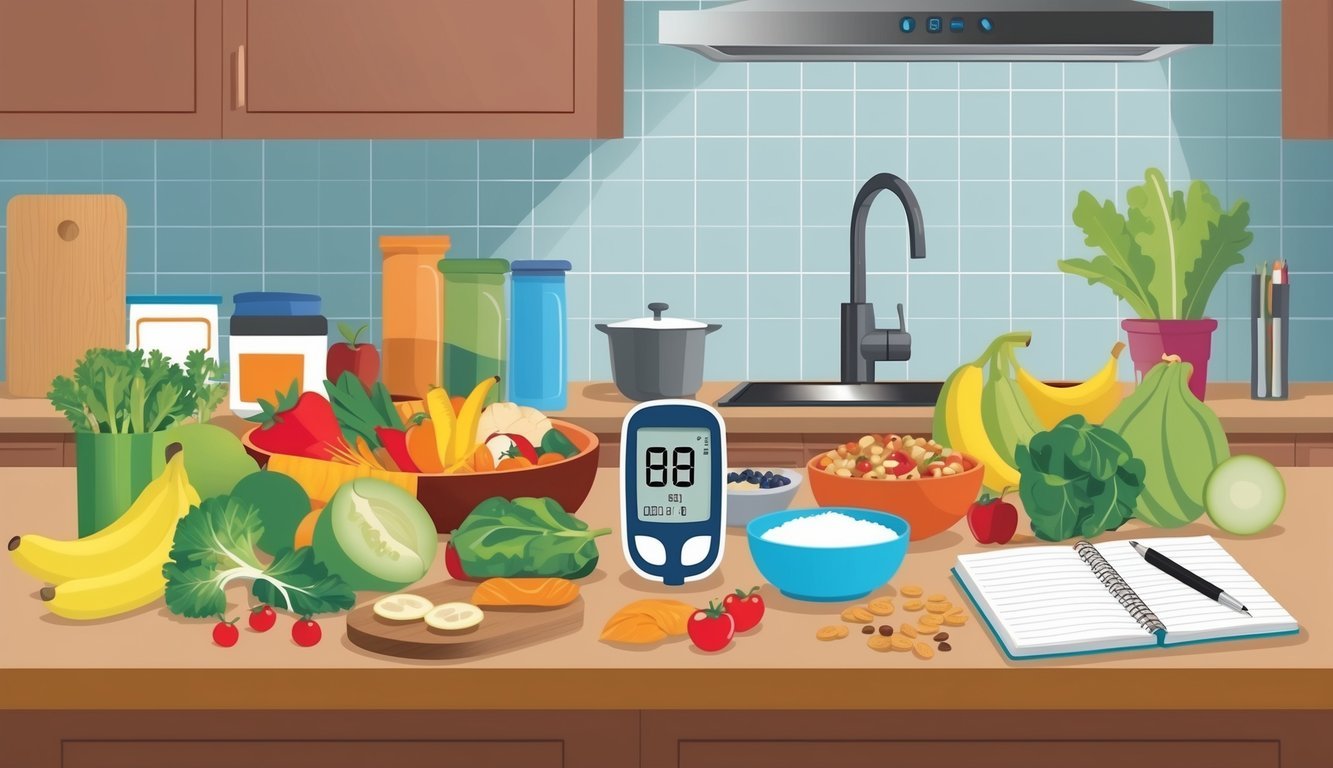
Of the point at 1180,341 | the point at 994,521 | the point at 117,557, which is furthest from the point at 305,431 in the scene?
the point at 1180,341

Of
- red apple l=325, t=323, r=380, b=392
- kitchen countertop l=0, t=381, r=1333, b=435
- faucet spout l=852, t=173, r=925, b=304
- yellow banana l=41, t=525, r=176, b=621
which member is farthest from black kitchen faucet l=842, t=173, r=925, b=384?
yellow banana l=41, t=525, r=176, b=621

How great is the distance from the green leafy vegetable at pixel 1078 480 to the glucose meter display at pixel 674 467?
14.3 inches

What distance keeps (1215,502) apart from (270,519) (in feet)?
3.26

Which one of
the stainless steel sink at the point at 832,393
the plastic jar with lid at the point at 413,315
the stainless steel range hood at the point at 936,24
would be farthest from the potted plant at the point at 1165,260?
the plastic jar with lid at the point at 413,315

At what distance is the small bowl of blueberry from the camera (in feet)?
5.24

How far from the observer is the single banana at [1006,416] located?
172 centimetres

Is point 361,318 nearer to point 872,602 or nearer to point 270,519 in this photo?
point 270,519

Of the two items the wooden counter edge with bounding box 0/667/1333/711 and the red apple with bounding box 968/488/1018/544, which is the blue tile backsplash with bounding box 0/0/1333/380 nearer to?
the red apple with bounding box 968/488/1018/544

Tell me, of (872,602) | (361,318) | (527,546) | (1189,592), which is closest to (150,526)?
(527,546)

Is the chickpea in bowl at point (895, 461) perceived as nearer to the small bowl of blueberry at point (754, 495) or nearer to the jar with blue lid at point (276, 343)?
the small bowl of blueberry at point (754, 495)

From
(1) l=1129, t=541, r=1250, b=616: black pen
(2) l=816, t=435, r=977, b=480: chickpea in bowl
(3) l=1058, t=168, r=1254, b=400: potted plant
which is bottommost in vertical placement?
(1) l=1129, t=541, r=1250, b=616: black pen

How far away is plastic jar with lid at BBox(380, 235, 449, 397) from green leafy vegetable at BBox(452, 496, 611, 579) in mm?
1699

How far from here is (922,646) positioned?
3.80 feet

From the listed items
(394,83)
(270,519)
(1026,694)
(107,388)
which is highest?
(394,83)
